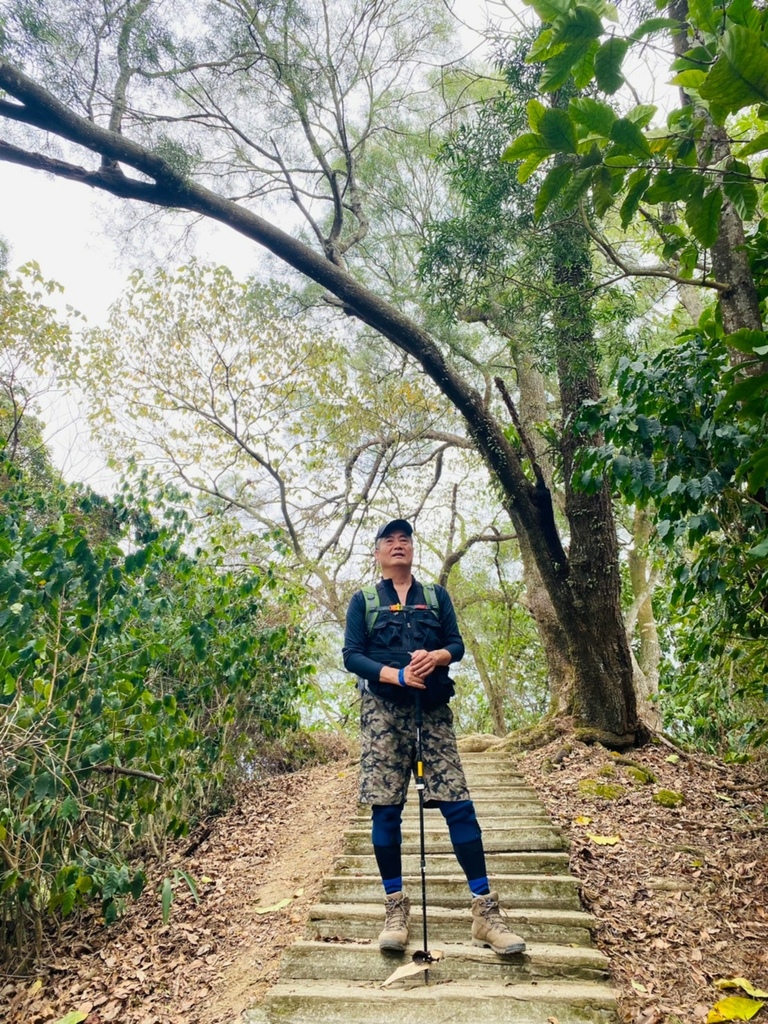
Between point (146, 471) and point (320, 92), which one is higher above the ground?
point (320, 92)

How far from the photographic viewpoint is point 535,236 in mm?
4598

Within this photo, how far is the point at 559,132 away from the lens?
5.90 ft

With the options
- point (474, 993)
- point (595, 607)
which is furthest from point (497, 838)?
point (595, 607)

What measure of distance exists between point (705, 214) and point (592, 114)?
53 centimetres

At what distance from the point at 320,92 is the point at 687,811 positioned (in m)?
6.95

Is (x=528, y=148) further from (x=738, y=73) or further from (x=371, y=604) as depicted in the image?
(x=371, y=604)

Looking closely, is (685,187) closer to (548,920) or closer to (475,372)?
(548,920)

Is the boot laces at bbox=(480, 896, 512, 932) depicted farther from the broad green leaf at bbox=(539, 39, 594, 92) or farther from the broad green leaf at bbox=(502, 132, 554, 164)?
the broad green leaf at bbox=(539, 39, 594, 92)

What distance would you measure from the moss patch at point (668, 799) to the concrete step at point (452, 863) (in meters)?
1.21

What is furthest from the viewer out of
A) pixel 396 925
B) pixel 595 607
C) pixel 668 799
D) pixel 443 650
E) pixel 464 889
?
pixel 595 607

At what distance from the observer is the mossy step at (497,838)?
3629 mm

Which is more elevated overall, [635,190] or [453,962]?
[635,190]

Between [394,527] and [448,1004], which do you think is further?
[394,527]

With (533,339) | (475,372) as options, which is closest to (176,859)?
(533,339)
